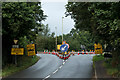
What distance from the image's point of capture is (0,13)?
14.7 metres

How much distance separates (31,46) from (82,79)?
38.2ft

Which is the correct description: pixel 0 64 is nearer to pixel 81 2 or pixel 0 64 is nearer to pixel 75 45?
pixel 81 2

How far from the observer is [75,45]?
6556 centimetres

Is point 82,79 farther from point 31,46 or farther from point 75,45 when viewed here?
point 75,45

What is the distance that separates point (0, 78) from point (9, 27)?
4.40 metres

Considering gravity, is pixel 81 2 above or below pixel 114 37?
above

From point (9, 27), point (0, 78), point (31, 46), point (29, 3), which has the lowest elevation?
point (0, 78)

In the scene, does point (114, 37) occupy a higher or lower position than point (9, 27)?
lower

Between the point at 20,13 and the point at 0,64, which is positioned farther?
the point at 0,64

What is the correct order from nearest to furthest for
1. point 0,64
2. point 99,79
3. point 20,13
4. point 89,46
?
point 99,79 → point 20,13 → point 0,64 → point 89,46

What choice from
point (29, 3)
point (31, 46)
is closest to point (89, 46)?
point (31, 46)

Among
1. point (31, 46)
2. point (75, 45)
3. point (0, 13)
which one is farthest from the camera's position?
point (75, 45)

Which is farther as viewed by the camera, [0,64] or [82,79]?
Result: [0,64]

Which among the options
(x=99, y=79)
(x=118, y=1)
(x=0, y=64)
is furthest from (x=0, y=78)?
Result: (x=118, y=1)
